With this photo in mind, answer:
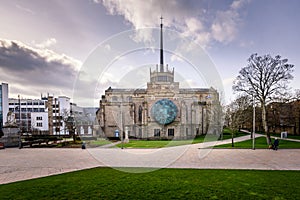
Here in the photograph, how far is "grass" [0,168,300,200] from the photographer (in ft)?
21.9

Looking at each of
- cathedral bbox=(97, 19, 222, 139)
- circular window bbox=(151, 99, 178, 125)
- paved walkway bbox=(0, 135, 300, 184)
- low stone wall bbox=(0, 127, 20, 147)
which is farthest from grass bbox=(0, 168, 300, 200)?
circular window bbox=(151, 99, 178, 125)

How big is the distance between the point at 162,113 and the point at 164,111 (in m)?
0.72

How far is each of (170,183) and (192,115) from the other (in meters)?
39.0

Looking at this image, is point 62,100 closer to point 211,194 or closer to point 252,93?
point 252,93

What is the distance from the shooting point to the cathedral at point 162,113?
4325 cm

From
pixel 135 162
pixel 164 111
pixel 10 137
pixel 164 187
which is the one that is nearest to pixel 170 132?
pixel 164 111

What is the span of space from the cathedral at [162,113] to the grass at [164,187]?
31.5 meters

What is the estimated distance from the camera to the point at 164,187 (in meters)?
7.61

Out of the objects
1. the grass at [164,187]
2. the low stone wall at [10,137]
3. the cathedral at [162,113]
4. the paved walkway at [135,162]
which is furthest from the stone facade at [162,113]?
the grass at [164,187]

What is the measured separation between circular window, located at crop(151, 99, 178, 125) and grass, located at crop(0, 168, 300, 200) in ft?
111

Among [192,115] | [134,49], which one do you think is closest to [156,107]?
[192,115]

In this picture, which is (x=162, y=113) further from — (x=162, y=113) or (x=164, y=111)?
(x=164, y=111)

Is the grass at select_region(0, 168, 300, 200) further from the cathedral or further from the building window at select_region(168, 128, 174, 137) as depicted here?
the building window at select_region(168, 128, 174, 137)

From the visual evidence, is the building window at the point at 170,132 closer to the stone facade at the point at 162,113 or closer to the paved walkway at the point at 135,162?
the stone facade at the point at 162,113
